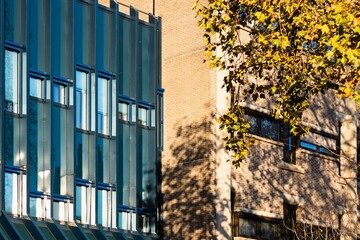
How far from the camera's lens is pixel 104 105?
3966 centimetres

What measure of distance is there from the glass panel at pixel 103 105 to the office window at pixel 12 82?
12.9 feet

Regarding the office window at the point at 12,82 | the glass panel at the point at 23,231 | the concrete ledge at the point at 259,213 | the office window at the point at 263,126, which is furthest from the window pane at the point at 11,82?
the concrete ledge at the point at 259,213

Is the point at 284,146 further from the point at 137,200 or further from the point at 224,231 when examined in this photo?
the point at 137,200

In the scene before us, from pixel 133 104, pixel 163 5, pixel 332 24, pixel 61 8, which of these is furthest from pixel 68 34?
pixel 332 24

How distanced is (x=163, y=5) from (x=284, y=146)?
7.15m

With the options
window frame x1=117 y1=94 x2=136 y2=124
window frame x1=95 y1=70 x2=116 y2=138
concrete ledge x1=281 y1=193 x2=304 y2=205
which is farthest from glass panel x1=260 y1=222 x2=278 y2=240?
window frame x1=95 y1=70 x2=116 y2=138

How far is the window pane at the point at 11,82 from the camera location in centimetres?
3597

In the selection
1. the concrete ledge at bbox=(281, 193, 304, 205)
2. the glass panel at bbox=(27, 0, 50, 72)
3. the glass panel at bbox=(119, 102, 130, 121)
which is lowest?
the concrete ledge at bbox=(281, 193, 304, 205)

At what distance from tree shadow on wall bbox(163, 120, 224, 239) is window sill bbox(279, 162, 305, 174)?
3.86m

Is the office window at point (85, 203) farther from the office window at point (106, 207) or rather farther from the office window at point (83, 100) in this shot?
the office window at point (83, 100)

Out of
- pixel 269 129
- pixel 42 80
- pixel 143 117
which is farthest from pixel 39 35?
pixel 269 129

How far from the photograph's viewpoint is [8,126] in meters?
35.7

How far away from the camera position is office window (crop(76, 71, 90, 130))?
1508 inches

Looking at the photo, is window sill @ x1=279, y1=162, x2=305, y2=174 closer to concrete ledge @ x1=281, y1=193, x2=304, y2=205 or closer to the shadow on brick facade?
concrete ledge @ x1=281, y1=193, x2=304, y2=205
